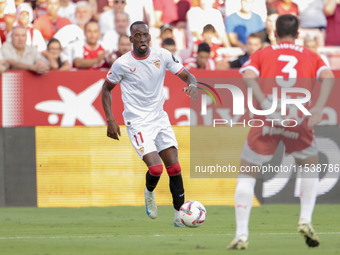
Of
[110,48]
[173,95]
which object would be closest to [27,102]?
[110,48]

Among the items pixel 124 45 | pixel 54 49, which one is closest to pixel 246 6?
pixel 124 45

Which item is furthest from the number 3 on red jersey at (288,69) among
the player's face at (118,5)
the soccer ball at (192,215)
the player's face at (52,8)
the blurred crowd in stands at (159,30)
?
the player's face at (52,8)

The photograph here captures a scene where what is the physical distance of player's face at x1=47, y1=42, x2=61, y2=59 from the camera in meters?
10.2

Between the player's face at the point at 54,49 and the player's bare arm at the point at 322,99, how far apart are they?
623 centimetres

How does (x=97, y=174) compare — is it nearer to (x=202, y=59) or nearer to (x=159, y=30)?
(x=202, y=59)

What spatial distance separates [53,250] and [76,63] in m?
5.62

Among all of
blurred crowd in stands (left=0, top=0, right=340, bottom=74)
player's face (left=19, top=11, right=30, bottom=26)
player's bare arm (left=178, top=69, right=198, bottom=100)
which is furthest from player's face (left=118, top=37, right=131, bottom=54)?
player's bare arm (left=178, top=69, right=198, bottom=100)

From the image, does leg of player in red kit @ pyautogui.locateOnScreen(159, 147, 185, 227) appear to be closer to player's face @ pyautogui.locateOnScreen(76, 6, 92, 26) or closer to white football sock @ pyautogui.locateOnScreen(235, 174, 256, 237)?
white football sock @ pyautogui.locateOnScreen(235, 174, 256, 237)

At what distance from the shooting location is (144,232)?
683cm

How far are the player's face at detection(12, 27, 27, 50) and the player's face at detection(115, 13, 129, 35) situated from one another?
1894 millimetres

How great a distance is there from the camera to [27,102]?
9.95 m

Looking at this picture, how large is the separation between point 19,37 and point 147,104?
3.84 m

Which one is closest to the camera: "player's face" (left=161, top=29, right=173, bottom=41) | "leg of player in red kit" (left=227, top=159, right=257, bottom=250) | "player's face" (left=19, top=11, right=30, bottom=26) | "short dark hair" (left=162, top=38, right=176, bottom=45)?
"leg of player in red kit" (left=227, top=159, right=257, bottom=250)

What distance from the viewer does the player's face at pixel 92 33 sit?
10.5 m
